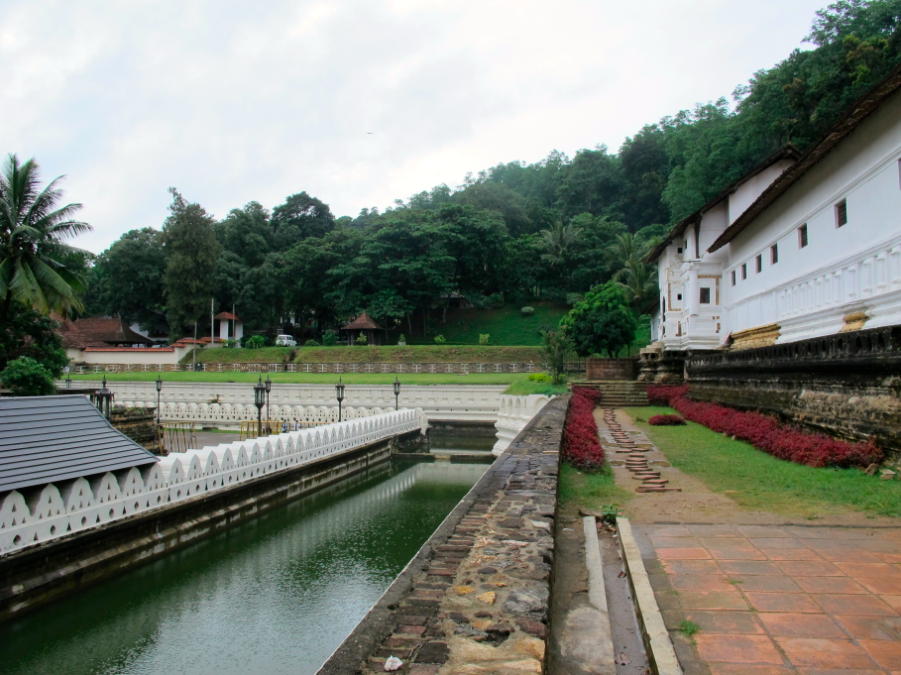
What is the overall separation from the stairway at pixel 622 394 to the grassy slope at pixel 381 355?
1112 cm

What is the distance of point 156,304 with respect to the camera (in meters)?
50.5

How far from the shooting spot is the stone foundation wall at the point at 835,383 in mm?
7570

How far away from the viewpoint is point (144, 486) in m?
7.91

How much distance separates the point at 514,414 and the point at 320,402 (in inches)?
355

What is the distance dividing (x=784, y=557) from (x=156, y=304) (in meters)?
53.9

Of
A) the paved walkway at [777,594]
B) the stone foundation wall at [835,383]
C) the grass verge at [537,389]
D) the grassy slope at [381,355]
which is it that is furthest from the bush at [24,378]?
the grassy slope at [381,355]

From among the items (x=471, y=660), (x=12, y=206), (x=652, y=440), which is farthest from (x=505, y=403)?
(x=12, y=206)

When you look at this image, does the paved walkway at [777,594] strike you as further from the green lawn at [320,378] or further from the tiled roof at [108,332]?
the tiled roof at [108,332]

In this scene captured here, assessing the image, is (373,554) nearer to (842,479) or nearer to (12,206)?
(842,479)

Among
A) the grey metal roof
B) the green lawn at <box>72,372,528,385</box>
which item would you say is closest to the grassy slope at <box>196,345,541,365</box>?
the green lawn at <box>72,372,528,385</box>

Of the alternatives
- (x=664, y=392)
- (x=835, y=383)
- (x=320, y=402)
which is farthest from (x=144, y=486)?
(x=664, y=392)

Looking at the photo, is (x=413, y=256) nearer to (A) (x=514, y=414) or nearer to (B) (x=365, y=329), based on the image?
(B) (x=365, y=329)

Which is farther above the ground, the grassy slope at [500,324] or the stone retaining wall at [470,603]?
the grassy slope at [500,324]

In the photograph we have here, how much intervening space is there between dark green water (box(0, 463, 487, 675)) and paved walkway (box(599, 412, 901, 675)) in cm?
351
